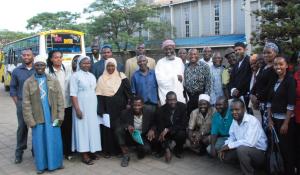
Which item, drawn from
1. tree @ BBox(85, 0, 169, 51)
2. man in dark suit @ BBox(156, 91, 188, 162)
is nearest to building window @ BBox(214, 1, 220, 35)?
tree @ BBox(85, 0, 169, 51)

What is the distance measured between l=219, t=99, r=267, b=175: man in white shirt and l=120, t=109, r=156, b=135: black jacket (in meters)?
1.48

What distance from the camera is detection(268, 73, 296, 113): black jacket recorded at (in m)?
3.92

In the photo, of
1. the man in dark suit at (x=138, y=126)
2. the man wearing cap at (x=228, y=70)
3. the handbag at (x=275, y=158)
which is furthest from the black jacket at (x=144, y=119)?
the handbag at (x=275, y=158)

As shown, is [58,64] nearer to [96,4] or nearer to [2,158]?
[2,158]

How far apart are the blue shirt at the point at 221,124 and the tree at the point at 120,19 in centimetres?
1975

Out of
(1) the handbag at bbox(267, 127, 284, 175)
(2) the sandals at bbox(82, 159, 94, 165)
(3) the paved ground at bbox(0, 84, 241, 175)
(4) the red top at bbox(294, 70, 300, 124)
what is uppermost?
(4) the red top at bbox(294, 70, 300, 124)

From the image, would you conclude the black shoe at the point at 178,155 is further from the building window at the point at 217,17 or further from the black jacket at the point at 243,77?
the building window at the point at 217,17

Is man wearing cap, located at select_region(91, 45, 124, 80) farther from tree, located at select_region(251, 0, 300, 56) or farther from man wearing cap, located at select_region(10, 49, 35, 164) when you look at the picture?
tree, located at select_region(251, 0, 300, 56)

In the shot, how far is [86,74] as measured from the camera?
557 cm

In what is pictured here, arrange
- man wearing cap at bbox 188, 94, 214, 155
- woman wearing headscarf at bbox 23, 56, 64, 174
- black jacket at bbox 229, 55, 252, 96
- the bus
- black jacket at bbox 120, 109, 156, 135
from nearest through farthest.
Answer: woman wearing headscarf at bbox 23, 56, 64, 174 < black jacket at bbox 229, 55, 252, 96 < man wearing cap at bbox 188, 94, 214, 155 < black jacket at bbox 120, 109, 156, 135 < the bus

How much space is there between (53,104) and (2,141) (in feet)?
9.92

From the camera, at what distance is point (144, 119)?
18.6 feet

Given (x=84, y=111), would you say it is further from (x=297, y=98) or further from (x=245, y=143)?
(x=297, y=98)

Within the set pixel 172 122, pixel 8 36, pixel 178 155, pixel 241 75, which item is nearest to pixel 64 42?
pixel 172 122
